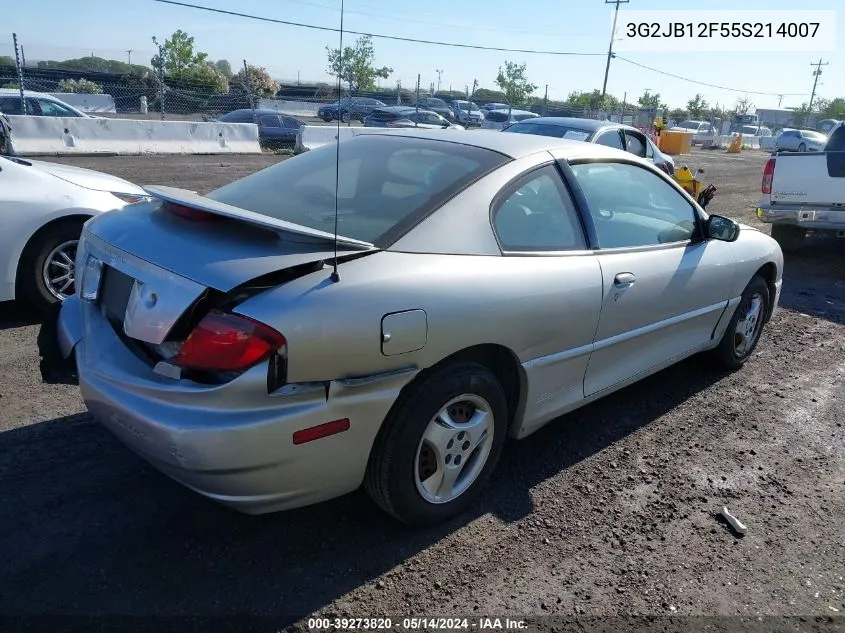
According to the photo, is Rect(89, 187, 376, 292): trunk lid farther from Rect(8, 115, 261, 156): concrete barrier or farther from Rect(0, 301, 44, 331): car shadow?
Rect(8, 115, 261, 156): concrete barrier

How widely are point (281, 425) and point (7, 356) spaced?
2882 mm

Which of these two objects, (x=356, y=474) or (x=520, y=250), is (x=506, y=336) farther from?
(x=356, y=474)

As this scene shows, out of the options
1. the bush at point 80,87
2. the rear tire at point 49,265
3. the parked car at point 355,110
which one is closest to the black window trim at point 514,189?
the rear tire at point 49,265

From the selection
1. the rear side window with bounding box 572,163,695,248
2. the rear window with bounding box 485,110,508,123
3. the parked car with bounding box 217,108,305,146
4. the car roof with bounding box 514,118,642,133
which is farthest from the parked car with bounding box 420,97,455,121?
the rear side window with bounding box 572,163,695,248

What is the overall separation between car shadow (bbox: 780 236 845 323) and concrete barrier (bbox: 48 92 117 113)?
28.9 metres

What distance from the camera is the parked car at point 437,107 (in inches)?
1299

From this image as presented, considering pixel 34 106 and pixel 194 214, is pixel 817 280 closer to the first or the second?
pixel 194 214

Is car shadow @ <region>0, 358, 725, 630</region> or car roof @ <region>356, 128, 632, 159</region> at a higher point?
car roof @ <region>356, 128, 632, 159</region>

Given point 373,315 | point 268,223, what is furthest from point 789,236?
point 268,223

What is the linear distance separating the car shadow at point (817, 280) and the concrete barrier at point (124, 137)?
13594 millimetres

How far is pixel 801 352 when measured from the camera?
526 centimetres

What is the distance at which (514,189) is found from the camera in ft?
9.78

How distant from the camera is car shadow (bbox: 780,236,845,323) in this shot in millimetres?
6578

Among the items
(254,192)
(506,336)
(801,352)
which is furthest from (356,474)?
(801,352)
